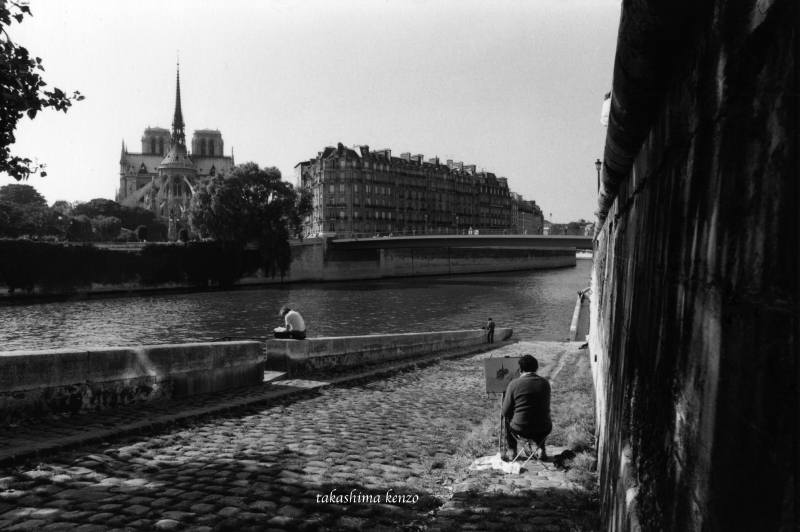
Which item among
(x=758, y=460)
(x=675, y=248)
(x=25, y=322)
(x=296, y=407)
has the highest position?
(x=675, y=248)

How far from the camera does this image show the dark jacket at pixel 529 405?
650 centimetres

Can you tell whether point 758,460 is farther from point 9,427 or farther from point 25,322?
point 25,322

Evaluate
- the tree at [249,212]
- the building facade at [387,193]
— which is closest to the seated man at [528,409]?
the tree at [249,212]

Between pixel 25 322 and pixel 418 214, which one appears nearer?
pixel 25 322

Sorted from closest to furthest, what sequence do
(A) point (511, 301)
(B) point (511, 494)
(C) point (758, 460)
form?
(C) point (758, 460) < (B) point (511, 494) < (A) point (511, 301)

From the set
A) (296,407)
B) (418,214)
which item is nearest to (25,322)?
(296,407)

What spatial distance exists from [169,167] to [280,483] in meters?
154

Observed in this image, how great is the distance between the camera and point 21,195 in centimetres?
11519

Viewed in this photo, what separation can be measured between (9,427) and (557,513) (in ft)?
18.8

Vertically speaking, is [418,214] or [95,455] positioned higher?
[418,214]

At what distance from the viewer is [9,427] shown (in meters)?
6.93

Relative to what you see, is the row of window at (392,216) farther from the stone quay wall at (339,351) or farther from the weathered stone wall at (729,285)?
the weathered stone wall at (729,285)

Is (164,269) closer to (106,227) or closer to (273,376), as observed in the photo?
(273,376)

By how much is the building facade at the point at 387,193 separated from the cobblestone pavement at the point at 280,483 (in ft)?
297
